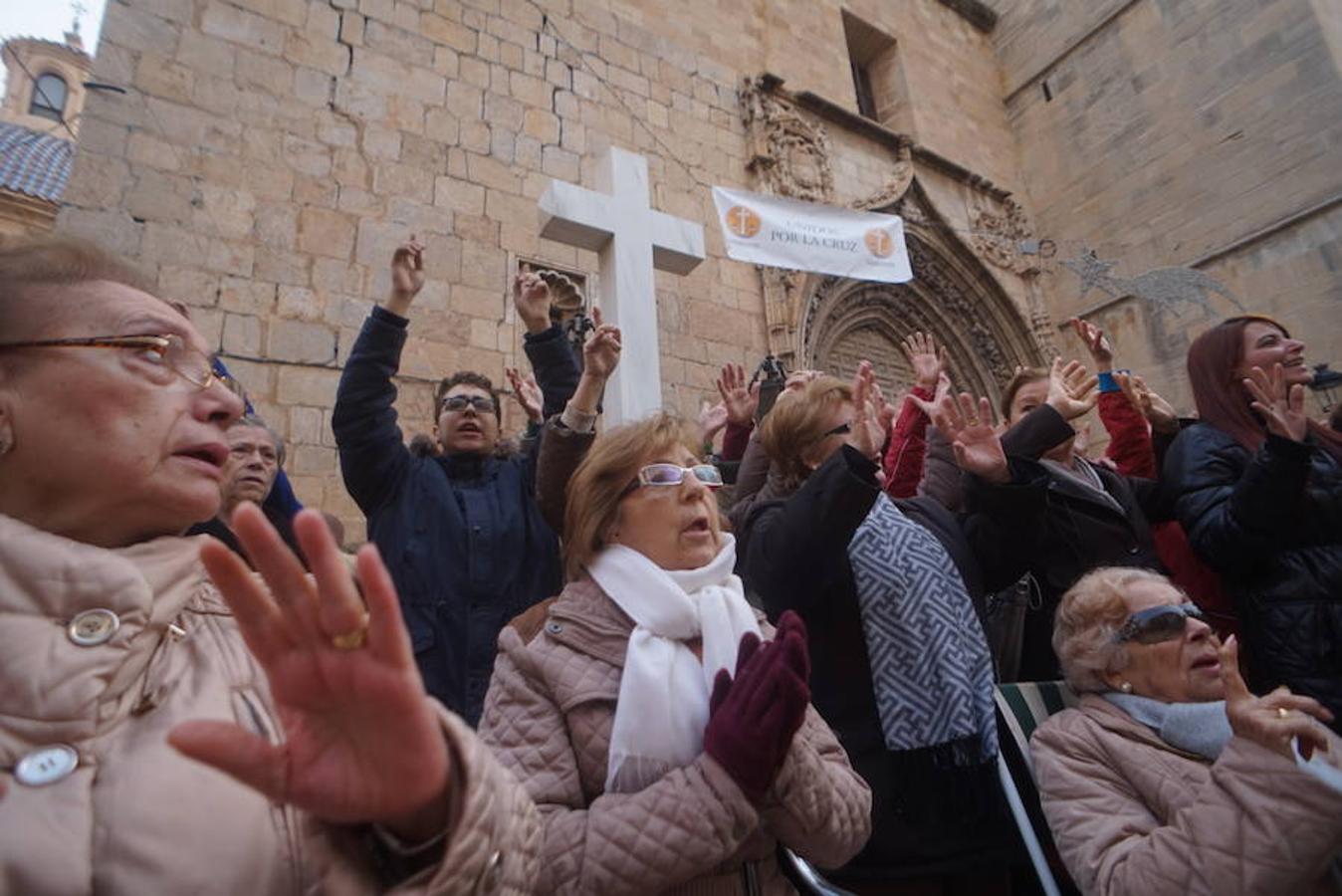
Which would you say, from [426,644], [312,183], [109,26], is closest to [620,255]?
[426,644]

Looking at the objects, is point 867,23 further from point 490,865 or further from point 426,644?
point 490,865

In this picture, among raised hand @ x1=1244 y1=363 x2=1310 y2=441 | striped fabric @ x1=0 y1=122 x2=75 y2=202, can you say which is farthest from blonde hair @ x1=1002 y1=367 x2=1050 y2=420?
striped fabric @ x1=0 y1=122 x2=75 y2=202

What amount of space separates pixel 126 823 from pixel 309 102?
5364 mm

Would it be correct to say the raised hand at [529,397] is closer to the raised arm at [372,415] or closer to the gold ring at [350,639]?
the raised arm at [372,415]

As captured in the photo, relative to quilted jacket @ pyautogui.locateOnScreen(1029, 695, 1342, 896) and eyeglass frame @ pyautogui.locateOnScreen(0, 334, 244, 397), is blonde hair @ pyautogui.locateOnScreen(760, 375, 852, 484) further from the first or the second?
eyeglass frame @ pyautogui.locateOnScreen(0, 334, 244, 397)

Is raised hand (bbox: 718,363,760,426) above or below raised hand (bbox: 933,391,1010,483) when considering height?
above

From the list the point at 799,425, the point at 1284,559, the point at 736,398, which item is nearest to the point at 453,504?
the point at 799,425

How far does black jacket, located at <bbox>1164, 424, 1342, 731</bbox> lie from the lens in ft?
6.23

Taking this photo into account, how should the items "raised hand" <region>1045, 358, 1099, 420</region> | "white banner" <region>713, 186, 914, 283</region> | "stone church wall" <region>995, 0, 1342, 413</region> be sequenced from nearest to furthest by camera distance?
"raised hand" <region>1045, 358, 1099, 420</region>
"white banner" <region>713, 186, 914, 283</region>
"stone church wall" <region>995, 0, 1342, 413</region>

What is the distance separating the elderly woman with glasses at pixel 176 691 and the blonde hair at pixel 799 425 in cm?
136

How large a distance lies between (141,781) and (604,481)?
1.06 meters

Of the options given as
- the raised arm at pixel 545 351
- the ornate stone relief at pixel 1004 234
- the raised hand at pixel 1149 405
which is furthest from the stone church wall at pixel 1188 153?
the raised arm at pixel 545 351

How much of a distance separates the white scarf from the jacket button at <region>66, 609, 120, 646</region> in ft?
2.51

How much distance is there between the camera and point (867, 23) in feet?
31.0
